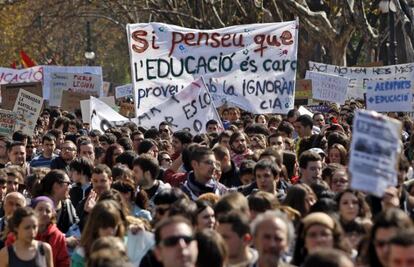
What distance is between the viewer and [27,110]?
2055 centimetres

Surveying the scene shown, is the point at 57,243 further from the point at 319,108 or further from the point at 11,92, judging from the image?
the point at 11,92

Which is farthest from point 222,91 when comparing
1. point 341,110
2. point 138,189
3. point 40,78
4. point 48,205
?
point 40,78

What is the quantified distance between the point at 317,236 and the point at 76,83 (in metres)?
21.4

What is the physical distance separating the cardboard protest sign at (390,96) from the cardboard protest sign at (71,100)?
7.36m

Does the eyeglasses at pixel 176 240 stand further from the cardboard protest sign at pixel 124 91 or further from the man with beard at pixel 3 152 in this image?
the cardboard protest sign at pixel 124 91

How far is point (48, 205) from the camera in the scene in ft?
35.9

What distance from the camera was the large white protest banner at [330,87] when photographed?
2505cm

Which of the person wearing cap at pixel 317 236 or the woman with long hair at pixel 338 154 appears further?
the woman with long hair at pixel 338 154

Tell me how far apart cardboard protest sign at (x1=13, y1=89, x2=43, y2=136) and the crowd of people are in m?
2.31

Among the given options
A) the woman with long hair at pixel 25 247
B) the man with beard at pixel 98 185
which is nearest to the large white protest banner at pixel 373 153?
the woman with long hair at pixel 25 247

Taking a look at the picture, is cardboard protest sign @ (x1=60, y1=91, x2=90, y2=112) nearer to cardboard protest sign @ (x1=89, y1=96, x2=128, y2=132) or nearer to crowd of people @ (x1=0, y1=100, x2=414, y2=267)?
cardboard protest sign @ (x1=89, y1=96, x2=128, y2=132)

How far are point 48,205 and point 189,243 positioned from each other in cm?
354

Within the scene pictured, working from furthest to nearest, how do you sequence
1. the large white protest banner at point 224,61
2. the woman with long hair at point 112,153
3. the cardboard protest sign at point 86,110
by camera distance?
the cardboard protest sign at point 86,110, the large white protest banner at point 224,61, the woman with long hair at point 112,153

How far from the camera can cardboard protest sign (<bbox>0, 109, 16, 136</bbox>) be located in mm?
19984
